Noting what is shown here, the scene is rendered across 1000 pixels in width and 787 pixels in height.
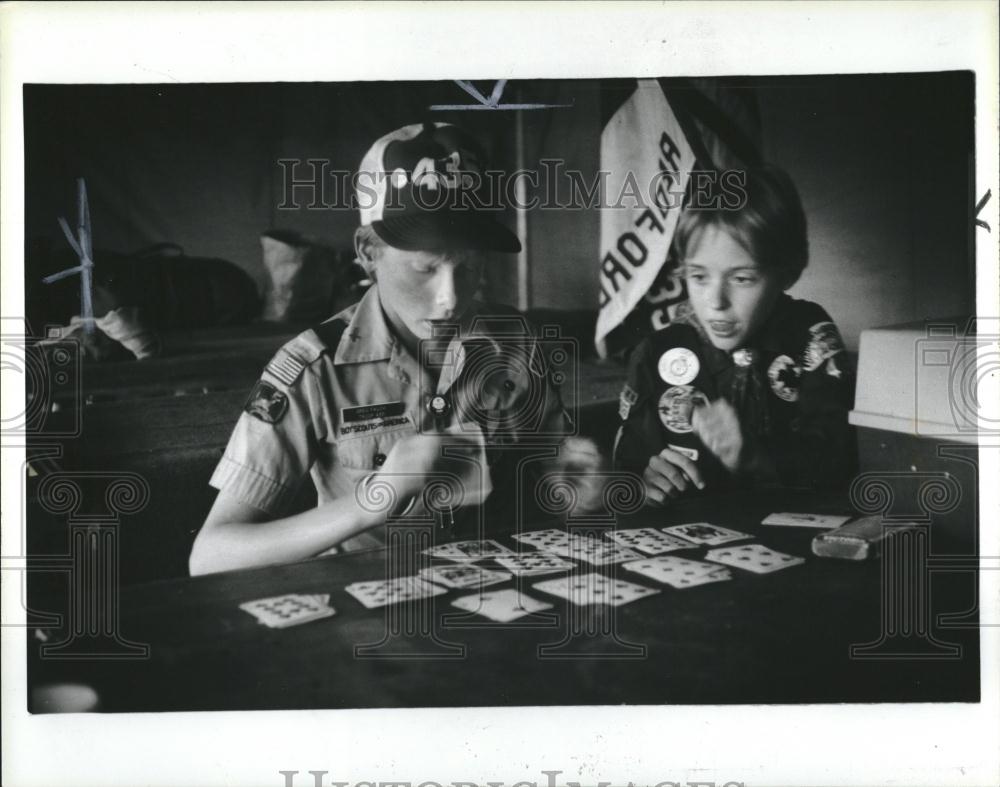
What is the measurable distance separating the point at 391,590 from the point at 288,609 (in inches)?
10.8

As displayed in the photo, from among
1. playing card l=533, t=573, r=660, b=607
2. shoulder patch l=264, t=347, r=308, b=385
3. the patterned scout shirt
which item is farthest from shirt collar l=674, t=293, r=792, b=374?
shoulder patch l=264, t=347, r=308, b=385

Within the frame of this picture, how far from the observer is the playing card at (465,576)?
2.64 meters

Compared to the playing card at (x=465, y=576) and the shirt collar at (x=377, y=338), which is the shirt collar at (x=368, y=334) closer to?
the shirt collar at (x=377, y=338)

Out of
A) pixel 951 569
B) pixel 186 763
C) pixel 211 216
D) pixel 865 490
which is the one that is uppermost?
pixel 211 216

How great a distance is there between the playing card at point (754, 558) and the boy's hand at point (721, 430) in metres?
0.23

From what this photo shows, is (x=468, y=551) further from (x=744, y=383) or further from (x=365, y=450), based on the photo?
(x=744, y=383)

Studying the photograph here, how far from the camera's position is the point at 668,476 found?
2.75m

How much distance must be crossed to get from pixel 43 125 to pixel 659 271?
174 centimetres

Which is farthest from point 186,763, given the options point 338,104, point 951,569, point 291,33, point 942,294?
point 942,294

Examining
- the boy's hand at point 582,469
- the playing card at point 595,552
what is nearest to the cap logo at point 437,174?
the boy's hand at point 582,469

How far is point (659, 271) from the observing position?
8.95 feet

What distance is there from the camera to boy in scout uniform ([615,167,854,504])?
274 centimetres

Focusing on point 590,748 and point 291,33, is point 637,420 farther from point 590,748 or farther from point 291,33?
point 291,33

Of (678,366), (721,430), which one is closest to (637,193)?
(678,366)
